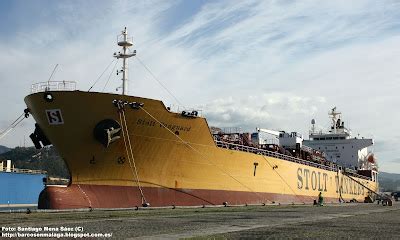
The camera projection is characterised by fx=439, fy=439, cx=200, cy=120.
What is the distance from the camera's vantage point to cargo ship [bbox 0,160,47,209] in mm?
43938

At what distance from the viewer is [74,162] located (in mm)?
21062

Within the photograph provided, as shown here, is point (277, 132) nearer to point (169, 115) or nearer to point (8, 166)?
point (169, 115)

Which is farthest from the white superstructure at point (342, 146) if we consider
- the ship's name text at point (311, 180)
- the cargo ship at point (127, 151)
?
the cargo ship at point (127, 151)

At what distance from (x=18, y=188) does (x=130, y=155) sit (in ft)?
98.3

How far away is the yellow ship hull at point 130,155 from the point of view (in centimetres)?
2083

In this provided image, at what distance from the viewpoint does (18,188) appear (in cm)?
4625

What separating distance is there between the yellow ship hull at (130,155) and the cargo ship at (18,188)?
23905 millimetres

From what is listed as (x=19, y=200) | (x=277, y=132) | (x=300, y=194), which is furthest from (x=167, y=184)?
(x=19, y=200)

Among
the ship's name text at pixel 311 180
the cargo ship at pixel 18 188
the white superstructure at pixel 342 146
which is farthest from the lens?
the white superstructure at pixel 342 146

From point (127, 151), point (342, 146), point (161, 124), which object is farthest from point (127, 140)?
point (342, 146)

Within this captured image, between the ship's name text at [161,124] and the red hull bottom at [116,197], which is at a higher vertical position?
the ship's name text at [161,124]

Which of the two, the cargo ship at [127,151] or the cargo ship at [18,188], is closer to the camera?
the cargo ship at [127,151]

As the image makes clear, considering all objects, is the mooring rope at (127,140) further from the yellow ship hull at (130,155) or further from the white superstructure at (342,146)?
the white superstructure at (342,146)

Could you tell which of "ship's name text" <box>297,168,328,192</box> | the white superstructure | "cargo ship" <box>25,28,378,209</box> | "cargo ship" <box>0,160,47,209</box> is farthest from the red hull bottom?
the white superstructure
